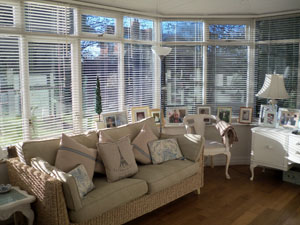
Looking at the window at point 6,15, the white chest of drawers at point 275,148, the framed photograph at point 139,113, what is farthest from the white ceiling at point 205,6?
the white chest of drawers at point 275,148

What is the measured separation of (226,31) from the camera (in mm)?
5312

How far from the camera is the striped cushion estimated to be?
121 inches

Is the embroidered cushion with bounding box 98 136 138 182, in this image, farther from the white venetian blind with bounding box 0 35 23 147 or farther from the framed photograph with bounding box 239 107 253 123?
the framed photograph with bounding box 239 107 253 123

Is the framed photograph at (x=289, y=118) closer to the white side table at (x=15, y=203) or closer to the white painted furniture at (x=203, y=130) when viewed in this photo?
the white painted furniture at (x=203, y=130)

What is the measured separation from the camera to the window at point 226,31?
5.30 m

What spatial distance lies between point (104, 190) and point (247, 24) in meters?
3.78

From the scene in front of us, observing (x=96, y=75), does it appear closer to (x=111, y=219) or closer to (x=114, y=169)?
(x=114, y=169)

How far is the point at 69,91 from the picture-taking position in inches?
166

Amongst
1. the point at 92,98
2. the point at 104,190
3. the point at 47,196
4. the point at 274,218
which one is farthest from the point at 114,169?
the point at 274,218

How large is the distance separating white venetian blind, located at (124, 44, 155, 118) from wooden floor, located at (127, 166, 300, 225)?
159 centimetres

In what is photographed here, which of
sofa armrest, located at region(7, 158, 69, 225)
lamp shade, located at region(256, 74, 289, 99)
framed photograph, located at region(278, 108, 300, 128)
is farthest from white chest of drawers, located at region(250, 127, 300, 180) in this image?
sofa armrest, located at region(7, 158, 69, 225)

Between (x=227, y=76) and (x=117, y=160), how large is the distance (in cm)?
282

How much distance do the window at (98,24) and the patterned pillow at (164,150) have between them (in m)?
1.78

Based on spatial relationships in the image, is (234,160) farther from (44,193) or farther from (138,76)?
(44,193)
